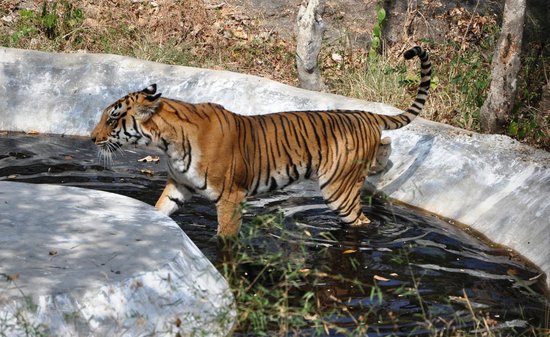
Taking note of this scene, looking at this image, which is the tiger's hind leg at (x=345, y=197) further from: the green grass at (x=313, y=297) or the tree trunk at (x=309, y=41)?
the tree trunk at (x=309, y=41)

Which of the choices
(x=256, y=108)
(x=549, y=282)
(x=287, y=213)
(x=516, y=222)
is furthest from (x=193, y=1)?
(x=549, y=282)

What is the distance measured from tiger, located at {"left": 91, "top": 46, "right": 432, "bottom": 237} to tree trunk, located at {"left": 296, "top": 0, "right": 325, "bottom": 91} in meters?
2.86

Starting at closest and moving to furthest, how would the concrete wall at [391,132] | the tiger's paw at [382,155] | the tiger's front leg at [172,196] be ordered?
1. the tiger's front leg at [172,196]
2. the concrete wall at [391,132]
3. the tiger's paw at [382,155]

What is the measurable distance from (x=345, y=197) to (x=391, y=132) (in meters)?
1.67

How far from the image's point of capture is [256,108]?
10055mm

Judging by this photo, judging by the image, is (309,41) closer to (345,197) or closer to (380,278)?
(345,197)

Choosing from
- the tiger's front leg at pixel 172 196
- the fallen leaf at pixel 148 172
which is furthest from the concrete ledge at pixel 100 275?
the fallen leaf at pixel 148 172

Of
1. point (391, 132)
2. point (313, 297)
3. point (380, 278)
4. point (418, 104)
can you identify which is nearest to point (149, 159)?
point (391, 132)

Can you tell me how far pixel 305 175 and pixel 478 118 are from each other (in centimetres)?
279

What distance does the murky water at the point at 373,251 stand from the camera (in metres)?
6.14

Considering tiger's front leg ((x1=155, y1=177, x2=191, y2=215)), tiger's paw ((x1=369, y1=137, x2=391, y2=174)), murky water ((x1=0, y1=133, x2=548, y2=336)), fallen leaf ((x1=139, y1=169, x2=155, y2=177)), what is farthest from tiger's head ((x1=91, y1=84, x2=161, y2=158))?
tiger's paw ((x1=369, y1=137, x2=391, y2=174))

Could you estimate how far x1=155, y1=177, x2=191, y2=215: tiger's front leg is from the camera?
727 cm

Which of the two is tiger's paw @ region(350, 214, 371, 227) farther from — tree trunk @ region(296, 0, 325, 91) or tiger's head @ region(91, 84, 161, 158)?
tree trunk @ region(296, 0, 325, 91)

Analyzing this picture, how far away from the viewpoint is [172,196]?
728cm
